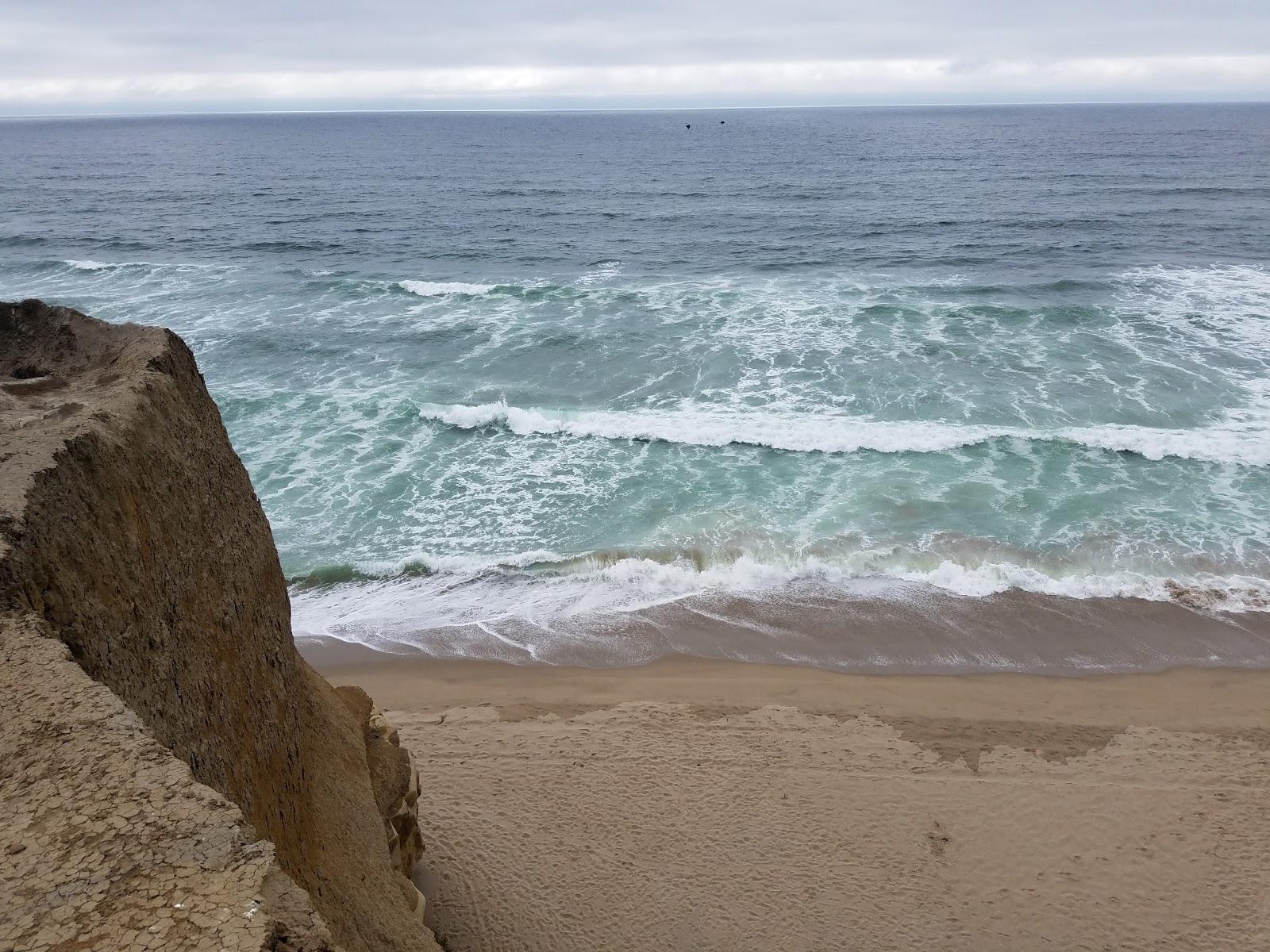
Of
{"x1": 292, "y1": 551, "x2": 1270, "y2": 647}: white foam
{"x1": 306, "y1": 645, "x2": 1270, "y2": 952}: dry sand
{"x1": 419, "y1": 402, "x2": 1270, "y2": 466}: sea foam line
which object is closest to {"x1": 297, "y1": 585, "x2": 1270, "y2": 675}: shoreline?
{"x1": 292, "y1": 551, "x2": 1270, "y2": 647}: white foam

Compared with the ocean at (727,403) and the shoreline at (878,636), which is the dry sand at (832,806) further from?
the ocean at (727,403)

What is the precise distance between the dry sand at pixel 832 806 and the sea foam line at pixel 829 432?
25.6 ft

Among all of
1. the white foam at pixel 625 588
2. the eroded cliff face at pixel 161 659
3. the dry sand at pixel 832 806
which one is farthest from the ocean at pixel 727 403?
the eroded cliff face at pixel 161 659

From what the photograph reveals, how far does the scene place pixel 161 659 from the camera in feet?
14.2

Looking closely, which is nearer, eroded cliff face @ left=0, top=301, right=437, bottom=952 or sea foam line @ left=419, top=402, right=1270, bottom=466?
eroded cliff face @ left=0, top=301, right=437, bottom=952

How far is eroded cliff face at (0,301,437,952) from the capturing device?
9.00ft

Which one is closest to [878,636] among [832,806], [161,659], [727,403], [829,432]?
[832,806]

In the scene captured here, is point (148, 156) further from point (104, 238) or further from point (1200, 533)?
point (1200, 533)

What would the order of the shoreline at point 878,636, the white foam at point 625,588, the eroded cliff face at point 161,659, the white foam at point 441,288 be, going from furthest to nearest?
the white foam at point 441,288 → the white foam at point 625,588 → the shoreline at point 878,636 → the eroded cliff face at point 161,659

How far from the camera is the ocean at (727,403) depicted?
14023 millimetres

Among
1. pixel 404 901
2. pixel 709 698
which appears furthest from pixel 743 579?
pixel 404 901

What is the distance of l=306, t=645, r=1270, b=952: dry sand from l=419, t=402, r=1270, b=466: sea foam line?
307 inches

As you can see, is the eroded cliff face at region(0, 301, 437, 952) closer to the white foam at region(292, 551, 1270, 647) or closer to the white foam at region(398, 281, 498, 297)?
the white foam at region(292, 551, 1270, 647)

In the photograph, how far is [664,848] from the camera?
9.01 metres
